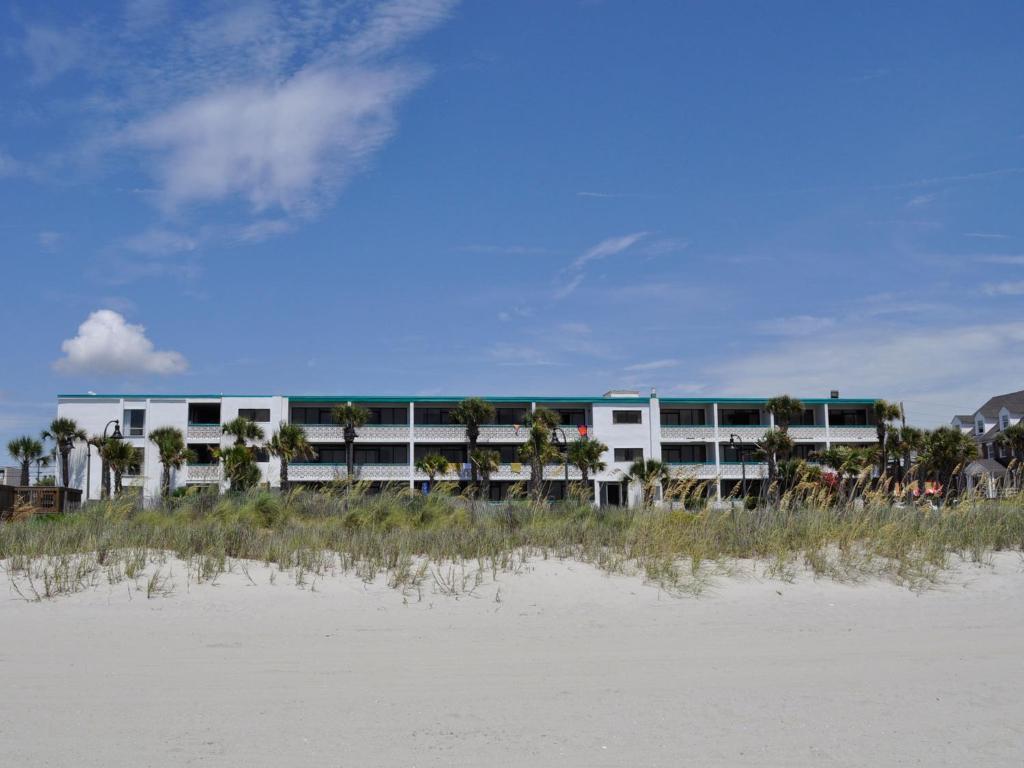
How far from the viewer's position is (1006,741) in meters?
5.34

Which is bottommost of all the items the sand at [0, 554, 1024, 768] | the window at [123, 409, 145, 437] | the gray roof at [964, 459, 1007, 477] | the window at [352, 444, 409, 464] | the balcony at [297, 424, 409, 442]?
the sand at [0, 554, 1024, 768]

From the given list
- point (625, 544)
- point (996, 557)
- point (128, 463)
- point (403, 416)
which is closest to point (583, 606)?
point (625, 544)

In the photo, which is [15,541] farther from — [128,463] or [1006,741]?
[128,463]

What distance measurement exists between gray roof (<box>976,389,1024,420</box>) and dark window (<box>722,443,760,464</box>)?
71.6ft

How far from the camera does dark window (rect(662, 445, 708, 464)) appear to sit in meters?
65.8

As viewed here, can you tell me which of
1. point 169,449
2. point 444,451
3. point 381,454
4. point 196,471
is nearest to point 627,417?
point 444,451

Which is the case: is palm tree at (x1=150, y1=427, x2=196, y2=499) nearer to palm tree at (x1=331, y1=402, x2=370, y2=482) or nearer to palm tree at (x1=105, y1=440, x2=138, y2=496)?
palm tree at (x1=105, y1=440, x2=138, y2=496)

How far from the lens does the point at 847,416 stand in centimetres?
6869

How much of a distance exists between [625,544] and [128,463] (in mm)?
49293

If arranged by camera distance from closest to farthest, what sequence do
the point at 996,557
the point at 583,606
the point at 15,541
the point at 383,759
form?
the point at 383,759 < the point at 583,606 < the point at 15,541 < the point at 996,557

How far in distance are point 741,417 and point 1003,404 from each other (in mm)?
22308

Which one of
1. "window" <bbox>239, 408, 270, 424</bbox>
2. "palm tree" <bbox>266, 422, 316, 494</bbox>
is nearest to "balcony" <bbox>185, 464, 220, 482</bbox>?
"window" <bbox>239, 408, 270, 424</bbox>

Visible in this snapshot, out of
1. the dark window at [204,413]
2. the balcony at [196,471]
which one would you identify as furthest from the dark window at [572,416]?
the balcony at [196,471]

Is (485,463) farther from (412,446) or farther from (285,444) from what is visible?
(285,444)
